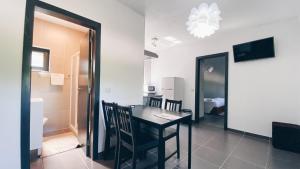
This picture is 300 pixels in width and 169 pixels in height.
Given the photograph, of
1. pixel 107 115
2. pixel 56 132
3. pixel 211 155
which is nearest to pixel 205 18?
pixel 107 115

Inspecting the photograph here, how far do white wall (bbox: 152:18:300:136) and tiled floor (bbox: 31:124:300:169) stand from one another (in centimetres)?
61

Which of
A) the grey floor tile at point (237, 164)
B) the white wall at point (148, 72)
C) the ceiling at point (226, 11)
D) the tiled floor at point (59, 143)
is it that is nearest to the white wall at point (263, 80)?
the ceiling at point (226, 11)

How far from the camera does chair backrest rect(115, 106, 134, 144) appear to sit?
5.22 feet

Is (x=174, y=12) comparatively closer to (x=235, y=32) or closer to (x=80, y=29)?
(x=235, y=32)

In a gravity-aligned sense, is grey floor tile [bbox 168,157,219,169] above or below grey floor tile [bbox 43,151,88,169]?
below

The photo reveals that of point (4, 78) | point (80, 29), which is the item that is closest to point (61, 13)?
point (4, 78)

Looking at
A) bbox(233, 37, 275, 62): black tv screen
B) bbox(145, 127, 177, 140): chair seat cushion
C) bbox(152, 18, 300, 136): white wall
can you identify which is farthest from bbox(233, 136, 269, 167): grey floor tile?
bbox(233, 37, 275, 62): black tv screen

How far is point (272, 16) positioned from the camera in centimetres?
290

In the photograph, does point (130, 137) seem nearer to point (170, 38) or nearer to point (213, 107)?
point (170, 38)

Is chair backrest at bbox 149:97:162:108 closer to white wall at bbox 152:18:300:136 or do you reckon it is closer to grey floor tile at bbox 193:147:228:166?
grey floor tile at bbox 193:147:228:166

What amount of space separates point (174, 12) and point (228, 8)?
102 centimetres

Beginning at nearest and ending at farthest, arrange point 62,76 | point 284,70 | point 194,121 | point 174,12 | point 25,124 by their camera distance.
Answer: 1. point 25,124
2. point 174,12
3. point 284,70
4. point 62,76
5. point 194,121

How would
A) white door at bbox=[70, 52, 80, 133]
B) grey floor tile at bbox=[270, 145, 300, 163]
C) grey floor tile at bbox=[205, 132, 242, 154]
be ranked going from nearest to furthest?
grey floor tile at bbox=[270, 145, 300, 163], grey floor tile at bbox=[205, 132, 242, 154], white door at bbox=[70, 52, 80, 133]

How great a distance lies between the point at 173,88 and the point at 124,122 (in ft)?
10.2
